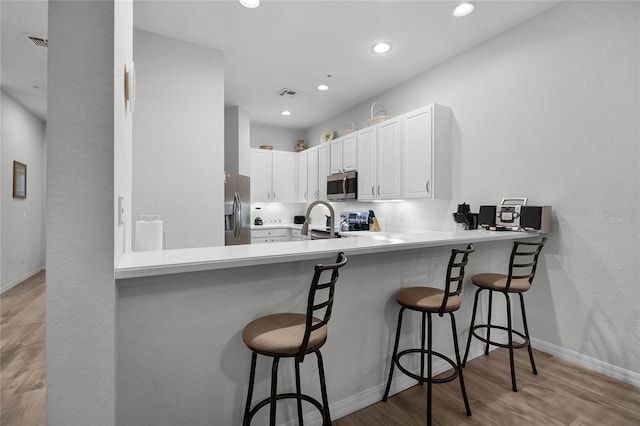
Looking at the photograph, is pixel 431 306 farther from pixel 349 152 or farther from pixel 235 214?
pixel 349 152

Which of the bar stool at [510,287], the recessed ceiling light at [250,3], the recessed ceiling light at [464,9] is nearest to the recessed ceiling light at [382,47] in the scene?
the recessed ceiling light at [464,9]

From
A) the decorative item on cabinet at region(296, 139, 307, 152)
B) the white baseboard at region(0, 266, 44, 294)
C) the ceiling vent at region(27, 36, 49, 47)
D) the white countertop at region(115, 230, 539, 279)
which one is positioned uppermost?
the ceiling vent at region(27, 36, 49, 47)

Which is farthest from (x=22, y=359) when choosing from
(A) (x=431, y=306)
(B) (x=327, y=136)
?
(B) (x=327, y=136)

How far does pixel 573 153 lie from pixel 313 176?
12.3 ft

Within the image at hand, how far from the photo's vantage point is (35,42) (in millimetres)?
3289

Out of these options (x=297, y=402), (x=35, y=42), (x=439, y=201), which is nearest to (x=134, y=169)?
(x=35, y=42)

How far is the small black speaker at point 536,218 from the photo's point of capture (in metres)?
2.58

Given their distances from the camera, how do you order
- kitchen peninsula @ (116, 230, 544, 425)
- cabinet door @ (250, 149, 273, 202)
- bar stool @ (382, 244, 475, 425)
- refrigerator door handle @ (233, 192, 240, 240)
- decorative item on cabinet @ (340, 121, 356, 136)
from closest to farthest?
kitchen peninsula @ (116, 230, 544, 425), bar stool @ (382, 244, 475, 425), refrigerator door handle @ (233, 192, 240, 240), decorative item on cabinet @ (340, 121, 356, 136), cabinet door @ (250, 149, 273, 202)

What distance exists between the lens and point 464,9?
8.70 ft

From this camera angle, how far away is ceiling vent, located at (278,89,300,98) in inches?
177

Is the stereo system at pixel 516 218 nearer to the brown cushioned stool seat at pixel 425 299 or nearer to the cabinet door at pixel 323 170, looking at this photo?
the brown cushioned stool seat at pixel 425 299

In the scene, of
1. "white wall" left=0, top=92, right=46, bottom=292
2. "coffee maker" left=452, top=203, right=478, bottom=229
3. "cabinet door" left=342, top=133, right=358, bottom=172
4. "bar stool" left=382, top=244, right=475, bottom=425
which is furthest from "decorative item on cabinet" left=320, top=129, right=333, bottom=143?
"white wall" left=0, top=92, right=46, bottom=292

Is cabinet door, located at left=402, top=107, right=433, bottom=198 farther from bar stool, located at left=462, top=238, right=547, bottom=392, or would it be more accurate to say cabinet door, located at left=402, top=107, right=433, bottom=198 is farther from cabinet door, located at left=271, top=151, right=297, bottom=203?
cabinet door, located at left=271, top=151, right=297, bottom=203

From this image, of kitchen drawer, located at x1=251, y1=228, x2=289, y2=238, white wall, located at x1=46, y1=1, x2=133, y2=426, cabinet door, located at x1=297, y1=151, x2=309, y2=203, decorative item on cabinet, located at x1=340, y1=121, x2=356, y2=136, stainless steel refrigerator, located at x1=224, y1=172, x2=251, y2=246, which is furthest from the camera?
cabinet door, located at x1=297, y1=151, x2=309, y2=203
